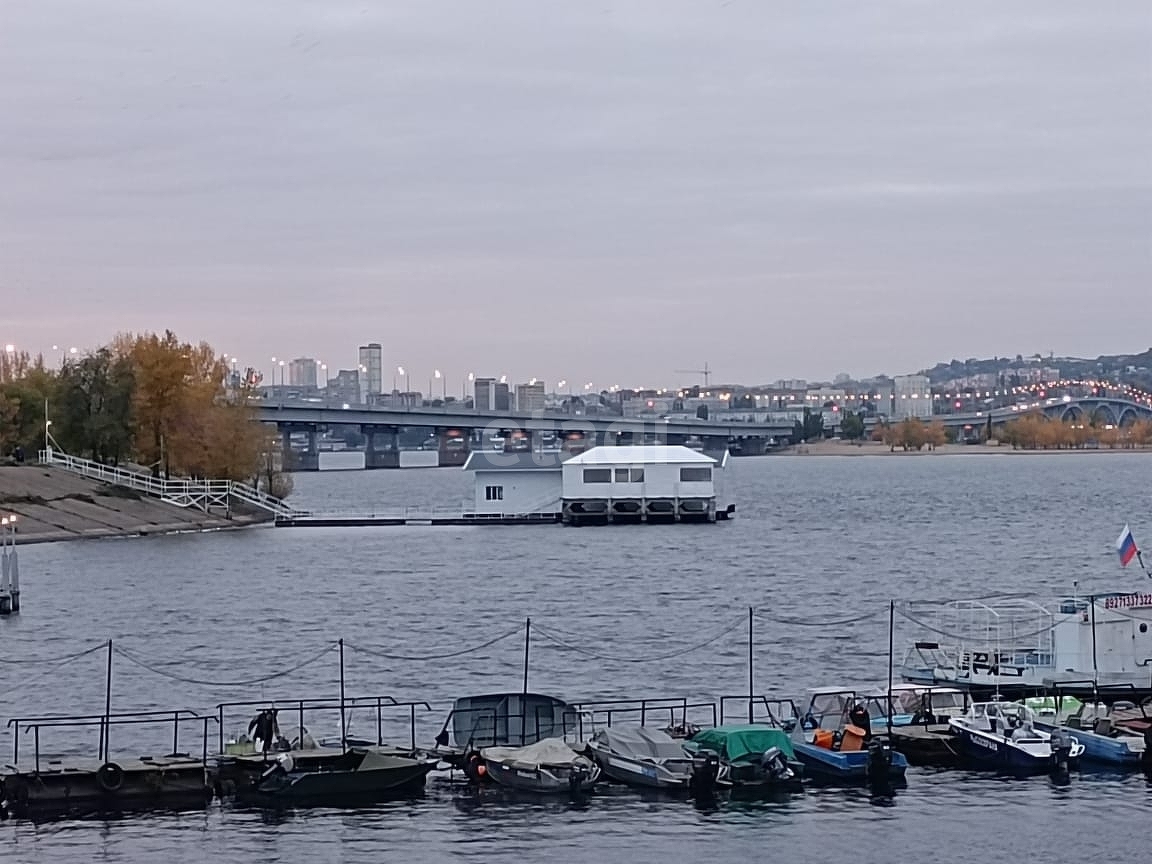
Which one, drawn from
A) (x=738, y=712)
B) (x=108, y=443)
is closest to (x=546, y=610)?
(x=738, y=712)

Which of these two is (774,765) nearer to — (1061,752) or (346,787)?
(1061,752)

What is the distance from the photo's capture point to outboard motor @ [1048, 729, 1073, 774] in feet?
119

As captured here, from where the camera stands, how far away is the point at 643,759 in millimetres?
34938

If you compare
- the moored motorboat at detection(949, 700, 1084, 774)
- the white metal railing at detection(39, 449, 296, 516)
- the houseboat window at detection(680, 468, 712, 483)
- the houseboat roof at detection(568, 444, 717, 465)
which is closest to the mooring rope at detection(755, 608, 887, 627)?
the moored motorboat at detection(949, 700, 1084, 774)

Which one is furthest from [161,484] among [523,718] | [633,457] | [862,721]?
[862,721]

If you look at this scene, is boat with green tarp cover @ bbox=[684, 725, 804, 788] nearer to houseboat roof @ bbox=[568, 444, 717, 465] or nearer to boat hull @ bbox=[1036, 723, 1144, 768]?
boat hull @ bbox=[1036, 723, 1144, 768]

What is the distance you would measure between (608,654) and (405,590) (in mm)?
23775

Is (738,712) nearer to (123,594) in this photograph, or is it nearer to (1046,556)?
(123,594)

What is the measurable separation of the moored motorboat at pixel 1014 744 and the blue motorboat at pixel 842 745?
1503mm

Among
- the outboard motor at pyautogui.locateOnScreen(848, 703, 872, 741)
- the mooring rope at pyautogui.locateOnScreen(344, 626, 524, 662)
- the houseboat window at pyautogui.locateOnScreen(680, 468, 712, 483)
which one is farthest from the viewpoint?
the houseboat window at pyautogui.locateOnScreen(680, 468, 712, 483)

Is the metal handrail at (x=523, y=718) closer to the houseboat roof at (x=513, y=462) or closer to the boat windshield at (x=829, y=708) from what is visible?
the boat windshield at (x=829, y=708)

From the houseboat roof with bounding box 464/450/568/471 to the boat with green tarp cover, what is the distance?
83.9 metres

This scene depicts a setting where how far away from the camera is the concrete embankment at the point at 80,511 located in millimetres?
100438

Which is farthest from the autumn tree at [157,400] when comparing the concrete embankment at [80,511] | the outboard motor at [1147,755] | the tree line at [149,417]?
the outboard motor at [1147,755]
